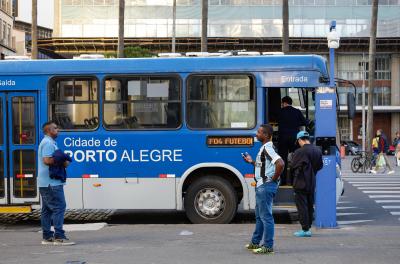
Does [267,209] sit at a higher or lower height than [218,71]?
lower

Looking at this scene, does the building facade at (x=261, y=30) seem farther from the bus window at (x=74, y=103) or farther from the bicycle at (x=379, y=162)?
the bus window at (x=74, y=103)

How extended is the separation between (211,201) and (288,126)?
210 cm

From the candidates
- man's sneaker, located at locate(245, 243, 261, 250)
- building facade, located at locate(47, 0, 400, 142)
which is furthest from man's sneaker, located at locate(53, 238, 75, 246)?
building facade, located at locate(47, 0, 400, 142)

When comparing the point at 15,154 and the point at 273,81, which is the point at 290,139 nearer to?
the point at 273,81

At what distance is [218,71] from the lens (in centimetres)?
1353

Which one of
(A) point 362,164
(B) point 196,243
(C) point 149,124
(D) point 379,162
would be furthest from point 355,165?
(B) point 196,243

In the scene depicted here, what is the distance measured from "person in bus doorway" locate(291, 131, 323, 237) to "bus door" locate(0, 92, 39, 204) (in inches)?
204

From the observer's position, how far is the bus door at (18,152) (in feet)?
44.7

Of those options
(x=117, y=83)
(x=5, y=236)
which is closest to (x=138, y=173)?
(x=117, y=83)

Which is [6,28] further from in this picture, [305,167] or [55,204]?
[305,167]

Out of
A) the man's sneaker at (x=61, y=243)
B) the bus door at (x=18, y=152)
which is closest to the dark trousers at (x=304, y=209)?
the man's sneaker at (x=61, y=243)

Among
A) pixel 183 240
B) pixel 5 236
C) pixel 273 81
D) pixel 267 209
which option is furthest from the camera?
pixel 273 81

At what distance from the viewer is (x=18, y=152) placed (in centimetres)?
1366

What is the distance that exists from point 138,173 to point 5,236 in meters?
2.72
